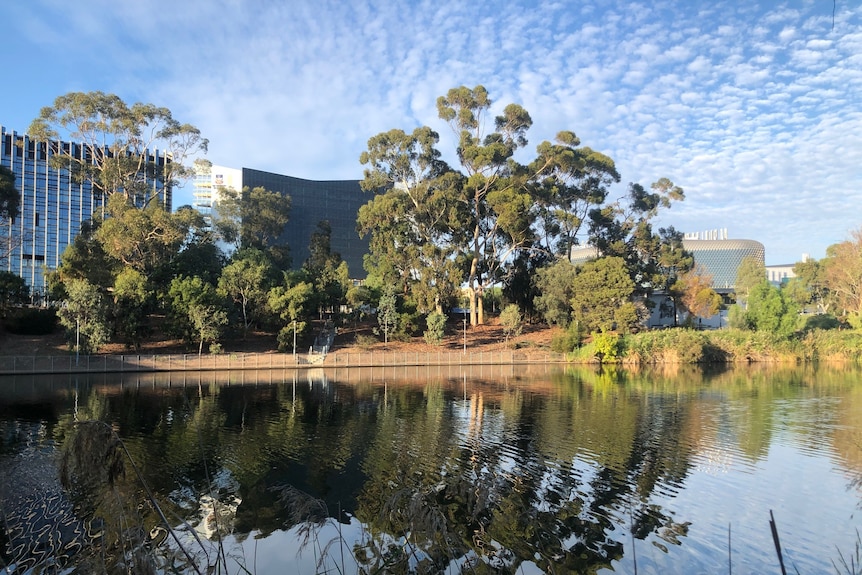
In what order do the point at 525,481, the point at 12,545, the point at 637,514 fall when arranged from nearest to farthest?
the point at 12,545 → the point at 637,514 → the point at 525,481

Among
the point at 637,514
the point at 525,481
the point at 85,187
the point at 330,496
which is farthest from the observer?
the point at 85,187

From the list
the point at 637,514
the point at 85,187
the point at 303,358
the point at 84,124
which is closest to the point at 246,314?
the point at 303,358

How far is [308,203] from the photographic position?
106m

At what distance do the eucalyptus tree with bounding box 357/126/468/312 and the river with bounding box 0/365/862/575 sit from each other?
2695 cm

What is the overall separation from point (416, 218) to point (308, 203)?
52.4m

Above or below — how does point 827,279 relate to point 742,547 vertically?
above

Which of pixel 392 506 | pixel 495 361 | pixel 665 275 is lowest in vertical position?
pixel 495 361

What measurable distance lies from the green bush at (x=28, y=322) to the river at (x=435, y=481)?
20.3 meters

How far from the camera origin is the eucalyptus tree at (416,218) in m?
57.1

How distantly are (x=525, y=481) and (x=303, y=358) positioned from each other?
38320 mm

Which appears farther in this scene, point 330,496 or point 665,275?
point 665,275

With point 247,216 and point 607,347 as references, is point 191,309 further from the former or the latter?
point 607,347

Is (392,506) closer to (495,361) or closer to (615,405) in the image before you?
(615,405)

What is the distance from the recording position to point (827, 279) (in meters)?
69.4
